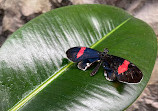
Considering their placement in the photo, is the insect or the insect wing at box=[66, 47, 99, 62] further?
the insect wing at box=[66, 47, 99, 62]

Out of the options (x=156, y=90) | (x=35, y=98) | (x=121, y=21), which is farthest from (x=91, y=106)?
(x=156, y=90)

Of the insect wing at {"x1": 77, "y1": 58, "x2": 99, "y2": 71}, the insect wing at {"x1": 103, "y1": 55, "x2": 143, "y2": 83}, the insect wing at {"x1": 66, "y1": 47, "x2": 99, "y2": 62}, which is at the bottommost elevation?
the insect wing at {"x1": 103, "y1": 55, "x2": 143, "y2": 83}

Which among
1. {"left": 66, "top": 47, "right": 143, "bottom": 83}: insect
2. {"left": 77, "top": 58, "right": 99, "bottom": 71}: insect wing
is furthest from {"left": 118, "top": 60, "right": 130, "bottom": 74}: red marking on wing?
{"left": 77, "top": 58, "right": 99, "bottom": 71}: insect wing

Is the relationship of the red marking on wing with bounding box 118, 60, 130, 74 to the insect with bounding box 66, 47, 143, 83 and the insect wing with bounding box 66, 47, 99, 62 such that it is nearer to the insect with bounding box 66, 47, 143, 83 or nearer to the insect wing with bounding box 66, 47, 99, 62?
the insect with bounding box 66, 47, 143, 83

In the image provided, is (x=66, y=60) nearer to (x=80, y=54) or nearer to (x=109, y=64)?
(x=80, y=54)

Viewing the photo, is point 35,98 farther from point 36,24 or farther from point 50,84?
point 36,24

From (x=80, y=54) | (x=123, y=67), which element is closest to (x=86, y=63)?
(x=80, y=54)

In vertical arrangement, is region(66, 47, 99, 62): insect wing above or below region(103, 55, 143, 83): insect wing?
above

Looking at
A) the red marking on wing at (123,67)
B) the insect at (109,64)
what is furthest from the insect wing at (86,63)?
the red marking on wing at (123,67)
